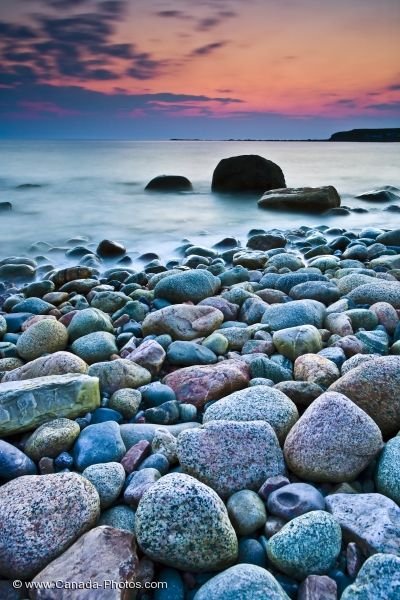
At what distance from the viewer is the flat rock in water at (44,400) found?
2.12 meters

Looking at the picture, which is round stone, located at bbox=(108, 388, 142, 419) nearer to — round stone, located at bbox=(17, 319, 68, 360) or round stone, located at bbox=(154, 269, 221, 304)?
round stone, located at bbox=(17, 319, 68, 360)

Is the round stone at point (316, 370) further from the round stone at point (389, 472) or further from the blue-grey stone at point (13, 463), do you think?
the blue-grey stone at point (13, 463)

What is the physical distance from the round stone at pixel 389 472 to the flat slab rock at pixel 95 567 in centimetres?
88

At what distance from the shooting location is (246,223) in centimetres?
918

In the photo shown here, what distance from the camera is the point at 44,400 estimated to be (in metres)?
→ 2.19

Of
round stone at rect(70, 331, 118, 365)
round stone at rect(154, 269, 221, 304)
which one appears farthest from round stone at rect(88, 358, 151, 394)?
round stone at rect(154, 269, 221, 304)

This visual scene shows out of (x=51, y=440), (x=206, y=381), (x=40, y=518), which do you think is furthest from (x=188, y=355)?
(x=40, y=518)

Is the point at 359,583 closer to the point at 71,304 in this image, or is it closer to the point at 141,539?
the point at 141,539

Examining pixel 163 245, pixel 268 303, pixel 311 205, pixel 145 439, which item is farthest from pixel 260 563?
pixel 311 205

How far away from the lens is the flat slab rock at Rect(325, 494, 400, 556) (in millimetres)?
1513

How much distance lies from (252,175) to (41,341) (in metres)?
10.4

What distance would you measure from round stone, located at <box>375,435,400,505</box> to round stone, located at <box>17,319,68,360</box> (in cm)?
205

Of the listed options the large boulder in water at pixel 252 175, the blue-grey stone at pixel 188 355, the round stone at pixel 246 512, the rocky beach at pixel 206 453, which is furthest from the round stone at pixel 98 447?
the large boulder in water at pixel 252 175

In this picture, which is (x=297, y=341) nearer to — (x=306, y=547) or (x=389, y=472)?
(x=389, y=472)
